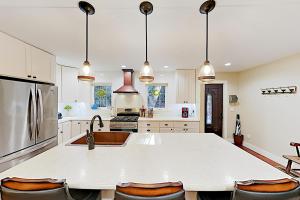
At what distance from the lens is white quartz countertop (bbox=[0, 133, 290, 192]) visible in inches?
42.8

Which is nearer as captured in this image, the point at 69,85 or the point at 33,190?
the point at 33,190

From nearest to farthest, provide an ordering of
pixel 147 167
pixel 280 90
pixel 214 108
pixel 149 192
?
pixel 149 192 → pixel 147 167 → pixel 280 90 → pixel 214 108

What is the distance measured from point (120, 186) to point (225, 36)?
2363 mm

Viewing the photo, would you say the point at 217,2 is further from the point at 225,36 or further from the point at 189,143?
the point at 189,143

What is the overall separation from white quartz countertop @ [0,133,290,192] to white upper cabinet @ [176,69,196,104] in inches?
117

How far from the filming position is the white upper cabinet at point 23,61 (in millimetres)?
2188

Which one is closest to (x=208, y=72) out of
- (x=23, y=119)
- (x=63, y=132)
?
Result: (x=23, y=119)

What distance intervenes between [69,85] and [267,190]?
15.2 feet

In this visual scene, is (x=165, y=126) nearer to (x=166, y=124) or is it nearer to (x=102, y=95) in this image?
(x=166, y=124)

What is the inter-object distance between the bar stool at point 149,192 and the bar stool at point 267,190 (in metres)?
0.36

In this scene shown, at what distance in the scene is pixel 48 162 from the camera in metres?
1.38

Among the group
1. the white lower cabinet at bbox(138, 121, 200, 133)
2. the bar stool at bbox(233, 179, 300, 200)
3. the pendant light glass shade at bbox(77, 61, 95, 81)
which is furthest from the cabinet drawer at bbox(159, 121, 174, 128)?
the bar stool at bbox(233, 179, 300, 200)

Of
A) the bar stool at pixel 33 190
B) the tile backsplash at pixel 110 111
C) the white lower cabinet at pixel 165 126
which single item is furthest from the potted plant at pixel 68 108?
the bar stool at pixel 33 190

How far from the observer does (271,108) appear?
12.8 ft
